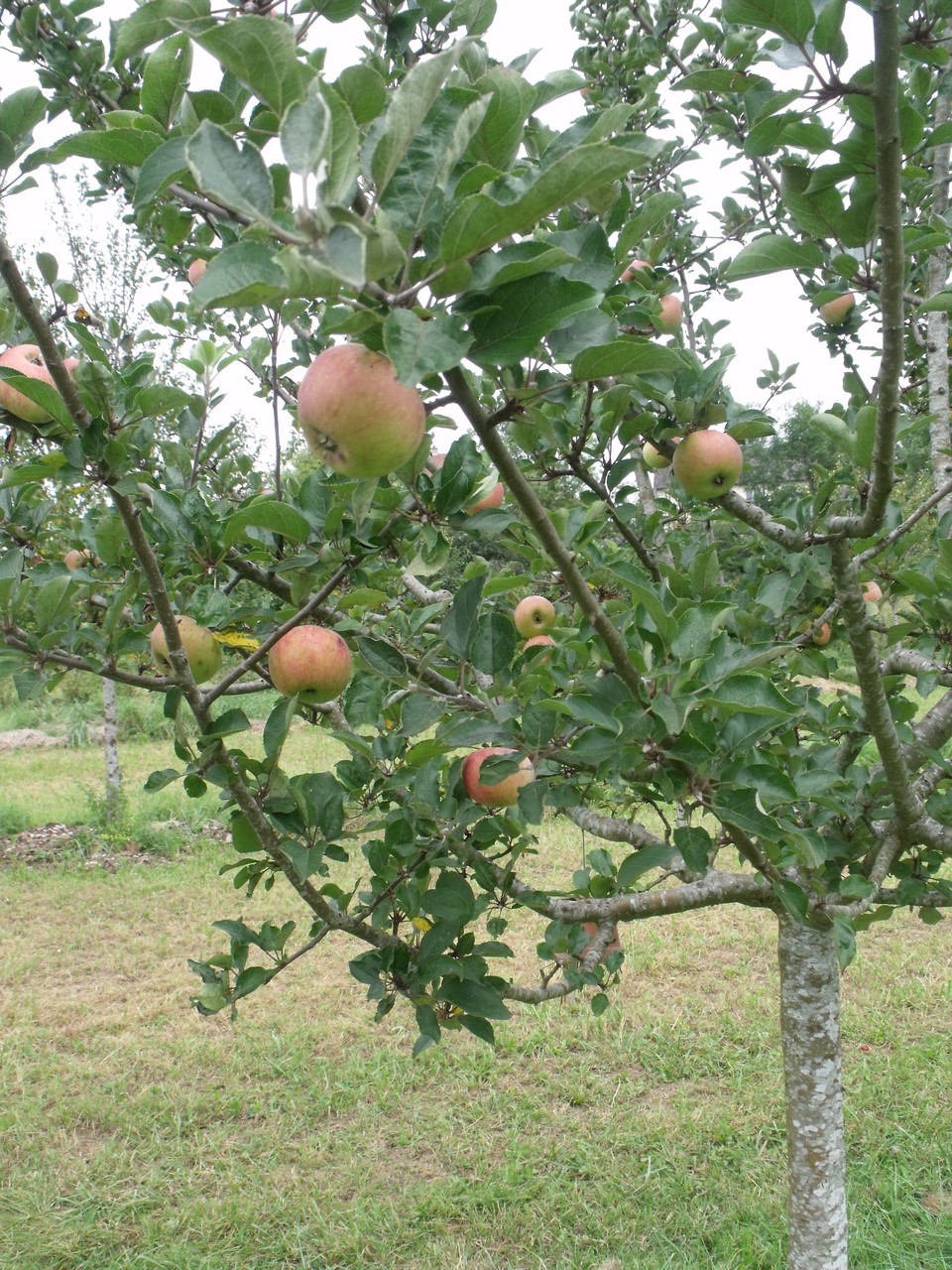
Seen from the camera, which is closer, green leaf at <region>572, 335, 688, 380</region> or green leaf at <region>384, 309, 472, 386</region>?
green leaf at <region>384, 309, 472, 386</region>

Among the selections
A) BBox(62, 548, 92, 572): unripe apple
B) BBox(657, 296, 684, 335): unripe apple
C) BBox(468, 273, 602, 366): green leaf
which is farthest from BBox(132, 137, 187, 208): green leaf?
BBox(657, 296, 684, 335): unripe apple

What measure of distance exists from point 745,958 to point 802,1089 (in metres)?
2.42

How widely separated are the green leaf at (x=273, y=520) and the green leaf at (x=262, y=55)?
1.93ft

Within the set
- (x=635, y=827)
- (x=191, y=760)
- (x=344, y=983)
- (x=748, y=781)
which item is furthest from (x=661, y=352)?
(x=344, y=983)

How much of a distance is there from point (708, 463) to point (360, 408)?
87 centimetres

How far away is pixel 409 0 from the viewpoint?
4.38 ft

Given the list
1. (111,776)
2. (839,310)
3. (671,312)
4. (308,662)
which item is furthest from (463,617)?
(111,776)

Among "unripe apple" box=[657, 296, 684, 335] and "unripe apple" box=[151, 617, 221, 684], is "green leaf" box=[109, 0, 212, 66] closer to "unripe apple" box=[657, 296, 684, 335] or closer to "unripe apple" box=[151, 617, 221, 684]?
"unripe apple" box=[151, 617, 221, 684]

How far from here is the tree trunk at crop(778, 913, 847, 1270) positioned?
1.90 m

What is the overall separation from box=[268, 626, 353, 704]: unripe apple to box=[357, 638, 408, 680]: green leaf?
0.04 m

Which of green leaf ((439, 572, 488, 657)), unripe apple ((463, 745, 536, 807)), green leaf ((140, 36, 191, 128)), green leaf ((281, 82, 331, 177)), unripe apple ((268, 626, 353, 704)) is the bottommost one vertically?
unripe apple ((463, 745, 536, 807))

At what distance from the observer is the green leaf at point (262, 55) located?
495 mm

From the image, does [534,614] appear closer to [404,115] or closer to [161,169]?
[161,169]

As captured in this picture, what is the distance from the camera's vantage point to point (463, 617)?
1132mm
